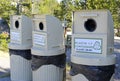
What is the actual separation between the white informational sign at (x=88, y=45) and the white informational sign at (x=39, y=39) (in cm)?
80

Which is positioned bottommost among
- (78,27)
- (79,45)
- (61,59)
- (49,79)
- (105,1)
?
(49,79)

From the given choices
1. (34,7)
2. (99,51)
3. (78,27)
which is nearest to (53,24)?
(78,27)

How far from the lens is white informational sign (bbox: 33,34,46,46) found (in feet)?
15.7

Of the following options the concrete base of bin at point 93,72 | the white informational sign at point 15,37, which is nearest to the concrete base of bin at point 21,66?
the white informational sign at point 15,37

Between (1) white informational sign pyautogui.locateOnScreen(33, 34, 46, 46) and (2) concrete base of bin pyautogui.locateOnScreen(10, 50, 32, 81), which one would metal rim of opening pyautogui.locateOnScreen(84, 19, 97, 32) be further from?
(2) concrete base of bin pyautogui.locateOnScreen(10, 50, 32, 81)

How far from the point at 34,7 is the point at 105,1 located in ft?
27.4

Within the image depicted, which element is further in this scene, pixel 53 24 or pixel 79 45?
pixel 53 24

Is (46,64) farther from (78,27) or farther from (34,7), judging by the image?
(34,7)

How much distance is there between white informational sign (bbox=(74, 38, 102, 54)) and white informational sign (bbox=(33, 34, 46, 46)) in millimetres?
800

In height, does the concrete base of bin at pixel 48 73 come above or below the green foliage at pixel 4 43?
above

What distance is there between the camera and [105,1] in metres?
7.67

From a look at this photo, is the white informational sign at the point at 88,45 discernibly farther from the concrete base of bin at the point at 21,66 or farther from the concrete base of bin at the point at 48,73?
the concrete base of bin at the point at 21,66

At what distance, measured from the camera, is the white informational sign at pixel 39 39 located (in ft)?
15.7

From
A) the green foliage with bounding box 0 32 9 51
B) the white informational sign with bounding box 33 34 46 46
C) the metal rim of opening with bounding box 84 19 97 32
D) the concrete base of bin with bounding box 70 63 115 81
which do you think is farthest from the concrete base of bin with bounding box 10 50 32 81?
the green foliage with bounding box 0 32 9 51
